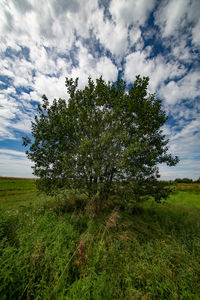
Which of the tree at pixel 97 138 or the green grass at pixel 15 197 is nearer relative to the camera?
the tree at pixel 97 138

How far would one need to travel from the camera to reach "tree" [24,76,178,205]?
862cm

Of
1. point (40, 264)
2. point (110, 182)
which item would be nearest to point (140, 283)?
point (40, 264)

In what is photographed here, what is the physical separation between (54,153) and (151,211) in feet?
46.9

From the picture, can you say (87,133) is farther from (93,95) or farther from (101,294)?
(101,294)

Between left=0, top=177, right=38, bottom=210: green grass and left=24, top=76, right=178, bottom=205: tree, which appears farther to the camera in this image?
left=0, top=177, right=38, bottom=210: green grass

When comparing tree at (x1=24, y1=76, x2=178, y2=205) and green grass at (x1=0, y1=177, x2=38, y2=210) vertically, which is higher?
tree at (x1=24, y1=76, x2=178, y2=205)

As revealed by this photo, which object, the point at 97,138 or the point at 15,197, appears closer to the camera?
the point at 97,138

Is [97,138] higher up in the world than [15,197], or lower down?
higher up

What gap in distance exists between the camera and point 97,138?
9.64m

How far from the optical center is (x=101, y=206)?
10.5 meters

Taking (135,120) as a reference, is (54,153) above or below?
below

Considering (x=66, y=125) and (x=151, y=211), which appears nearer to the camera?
(x=66, y=125)

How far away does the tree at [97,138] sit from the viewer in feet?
A: 28.3

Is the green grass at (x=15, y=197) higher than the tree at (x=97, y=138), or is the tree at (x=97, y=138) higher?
the tree at (x=97, y=138)
